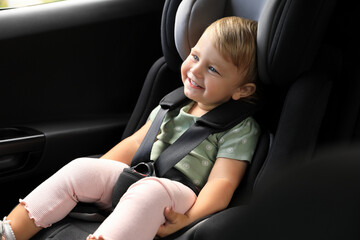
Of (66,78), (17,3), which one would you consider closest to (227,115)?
(66,78)

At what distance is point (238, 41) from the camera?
157 centimetres

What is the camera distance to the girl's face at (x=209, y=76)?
1.61 m

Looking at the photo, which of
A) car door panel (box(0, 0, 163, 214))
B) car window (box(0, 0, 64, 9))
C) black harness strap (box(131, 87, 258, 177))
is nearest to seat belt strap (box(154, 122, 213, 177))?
black harness strap (box(131, 87, 258, 177))

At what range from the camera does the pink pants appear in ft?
4.50

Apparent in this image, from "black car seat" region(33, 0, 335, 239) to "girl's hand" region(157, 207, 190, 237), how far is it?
2 cm

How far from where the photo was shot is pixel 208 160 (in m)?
1.67

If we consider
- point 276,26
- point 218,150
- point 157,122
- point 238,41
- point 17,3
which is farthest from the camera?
point 17,3

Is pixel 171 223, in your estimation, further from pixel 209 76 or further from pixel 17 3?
pixel 17 3

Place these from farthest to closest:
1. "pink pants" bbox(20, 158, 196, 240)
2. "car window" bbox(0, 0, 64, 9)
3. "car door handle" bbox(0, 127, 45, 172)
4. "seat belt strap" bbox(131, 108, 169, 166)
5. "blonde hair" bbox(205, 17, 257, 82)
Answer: "car window" bbox(0, 0, 64, 9) → "car door handle" bbox(0, 127, 45, 172) → "seat belt strap" bbox(131, 108, 169, 166) → "blonde hair" bbox(205, 17, 257, 82) → "pink pants" bbox(20, 158, 196, 240)

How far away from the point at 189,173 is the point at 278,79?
385 mm

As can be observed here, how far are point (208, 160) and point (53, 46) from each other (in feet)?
2.39

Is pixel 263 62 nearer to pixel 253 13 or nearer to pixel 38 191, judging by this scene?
pixel 253 13

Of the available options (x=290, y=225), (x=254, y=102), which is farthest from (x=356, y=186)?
(x=254, y=102)

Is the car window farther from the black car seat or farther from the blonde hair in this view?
the blonde hair
